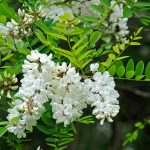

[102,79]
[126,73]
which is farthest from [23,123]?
[126,73]

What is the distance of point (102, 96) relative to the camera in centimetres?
125

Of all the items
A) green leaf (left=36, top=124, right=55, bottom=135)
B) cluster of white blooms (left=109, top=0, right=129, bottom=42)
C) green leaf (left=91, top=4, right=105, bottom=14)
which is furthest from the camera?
cluster of white blooms (left=109, top=0, right=129, bottom=42)

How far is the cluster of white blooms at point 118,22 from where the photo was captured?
165 cm

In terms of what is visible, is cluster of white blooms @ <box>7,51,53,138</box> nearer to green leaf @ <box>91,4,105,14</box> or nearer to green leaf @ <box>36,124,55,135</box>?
green leaf @ <box>36,124,55,135</box>

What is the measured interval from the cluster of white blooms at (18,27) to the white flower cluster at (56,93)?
7.2 inches

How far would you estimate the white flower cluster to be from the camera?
1.20 meters

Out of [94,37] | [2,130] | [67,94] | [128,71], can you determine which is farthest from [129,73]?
[2,130]

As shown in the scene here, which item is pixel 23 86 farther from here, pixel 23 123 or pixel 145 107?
pixel 145 107

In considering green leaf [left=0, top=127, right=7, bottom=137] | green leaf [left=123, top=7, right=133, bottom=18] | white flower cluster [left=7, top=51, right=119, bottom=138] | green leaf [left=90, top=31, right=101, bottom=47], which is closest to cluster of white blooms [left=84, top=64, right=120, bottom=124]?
white flower cluster [left=7, top=51, right=119, bottom=138]

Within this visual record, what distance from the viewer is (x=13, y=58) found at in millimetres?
1485

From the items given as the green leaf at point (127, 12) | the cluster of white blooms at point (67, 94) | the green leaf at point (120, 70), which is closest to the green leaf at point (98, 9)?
the green leaf at point (127, 12)

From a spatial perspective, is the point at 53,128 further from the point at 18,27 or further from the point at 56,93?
the point at 18,27

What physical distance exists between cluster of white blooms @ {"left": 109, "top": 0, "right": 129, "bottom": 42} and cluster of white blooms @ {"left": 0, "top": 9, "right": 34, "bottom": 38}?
33 cm

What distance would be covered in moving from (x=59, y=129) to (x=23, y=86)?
19cm
